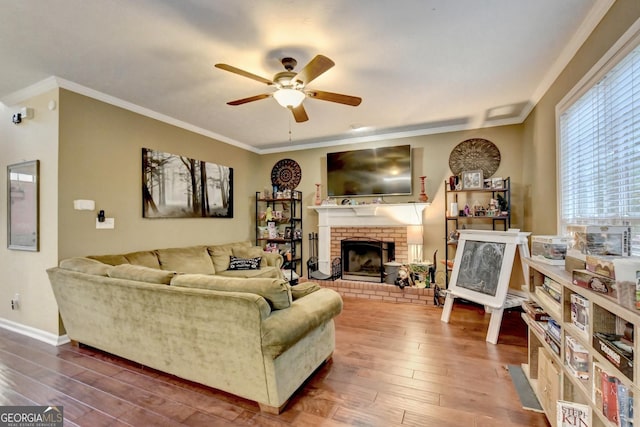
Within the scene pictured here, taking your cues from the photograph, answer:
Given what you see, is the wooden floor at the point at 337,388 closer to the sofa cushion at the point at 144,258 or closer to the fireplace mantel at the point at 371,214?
the sofa cushion at the point at 144,258

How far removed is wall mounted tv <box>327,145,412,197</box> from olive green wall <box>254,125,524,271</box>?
5.0 inches

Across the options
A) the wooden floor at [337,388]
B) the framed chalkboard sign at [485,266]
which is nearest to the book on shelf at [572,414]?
the wooden floor at [337,388]

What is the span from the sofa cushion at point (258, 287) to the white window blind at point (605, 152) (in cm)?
213

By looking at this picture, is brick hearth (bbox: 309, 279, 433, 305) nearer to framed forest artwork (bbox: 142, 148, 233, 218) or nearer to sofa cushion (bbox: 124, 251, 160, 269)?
framed forest artwork (bbox: 142, 148, 233, 218)

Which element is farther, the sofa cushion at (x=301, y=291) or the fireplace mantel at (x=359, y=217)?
the fireplace mantel at (x=359, y=217)

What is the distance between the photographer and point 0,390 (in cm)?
210

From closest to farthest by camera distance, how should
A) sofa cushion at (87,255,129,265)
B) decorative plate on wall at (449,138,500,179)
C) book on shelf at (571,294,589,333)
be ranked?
book on shelf at (571,294,589,333), sofa cushion at (87,255,129,265), decorative plate on wall at (449,138,500,179)

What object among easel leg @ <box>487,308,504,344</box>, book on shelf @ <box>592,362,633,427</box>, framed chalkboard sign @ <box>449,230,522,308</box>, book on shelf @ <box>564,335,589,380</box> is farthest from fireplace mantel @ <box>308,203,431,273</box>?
book on shelf @ <box>592,362,633,427</box>

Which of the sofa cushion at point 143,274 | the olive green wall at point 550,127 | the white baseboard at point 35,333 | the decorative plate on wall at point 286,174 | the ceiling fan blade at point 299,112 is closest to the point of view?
the olive green wall at point 550,127

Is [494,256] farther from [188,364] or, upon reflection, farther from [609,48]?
[188,364]

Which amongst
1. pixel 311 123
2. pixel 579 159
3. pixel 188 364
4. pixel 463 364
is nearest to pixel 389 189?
pixel 311 123

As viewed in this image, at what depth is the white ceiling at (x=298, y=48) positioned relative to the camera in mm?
1953

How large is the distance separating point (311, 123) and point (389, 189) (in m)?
1.65

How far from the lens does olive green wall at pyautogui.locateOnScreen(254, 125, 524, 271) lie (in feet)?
13.5
